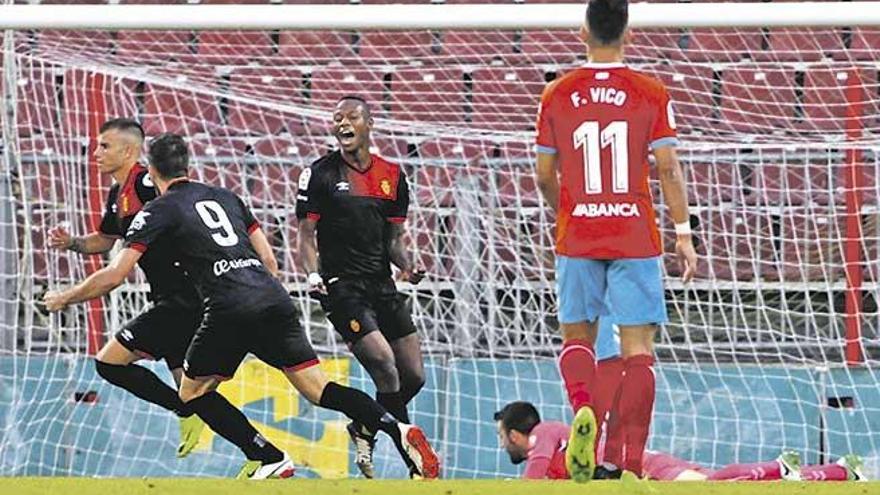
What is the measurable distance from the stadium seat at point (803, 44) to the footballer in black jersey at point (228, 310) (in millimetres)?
5410

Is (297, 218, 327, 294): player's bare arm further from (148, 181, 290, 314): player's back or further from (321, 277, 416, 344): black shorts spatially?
(148, 181, 290, 314): player's back

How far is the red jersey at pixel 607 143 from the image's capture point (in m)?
7.07

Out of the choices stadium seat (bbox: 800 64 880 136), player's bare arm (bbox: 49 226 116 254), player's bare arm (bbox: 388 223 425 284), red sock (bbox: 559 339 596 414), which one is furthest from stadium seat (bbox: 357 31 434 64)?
red sock (bbox: 559 339 596 414)

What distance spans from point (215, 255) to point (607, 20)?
2300 millimetres

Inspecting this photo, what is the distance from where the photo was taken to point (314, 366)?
860cm

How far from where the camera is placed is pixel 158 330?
934 cm

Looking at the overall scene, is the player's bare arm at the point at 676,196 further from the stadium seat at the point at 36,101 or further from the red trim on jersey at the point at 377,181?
the stadium seat at the point at 36,101

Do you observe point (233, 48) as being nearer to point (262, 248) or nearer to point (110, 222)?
point (110, 222)

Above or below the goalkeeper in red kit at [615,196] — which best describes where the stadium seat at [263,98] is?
above

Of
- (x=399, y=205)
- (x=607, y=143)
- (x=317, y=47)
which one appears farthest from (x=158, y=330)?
(x=317, y=47)

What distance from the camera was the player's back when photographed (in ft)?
27.7

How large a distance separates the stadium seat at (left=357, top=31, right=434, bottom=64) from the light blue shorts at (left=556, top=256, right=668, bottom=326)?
711 centimetres


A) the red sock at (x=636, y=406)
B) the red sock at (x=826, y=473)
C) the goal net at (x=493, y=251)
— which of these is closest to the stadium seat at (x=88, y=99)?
the goal net at (x=493, y=251)

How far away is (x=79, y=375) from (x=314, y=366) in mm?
3700
